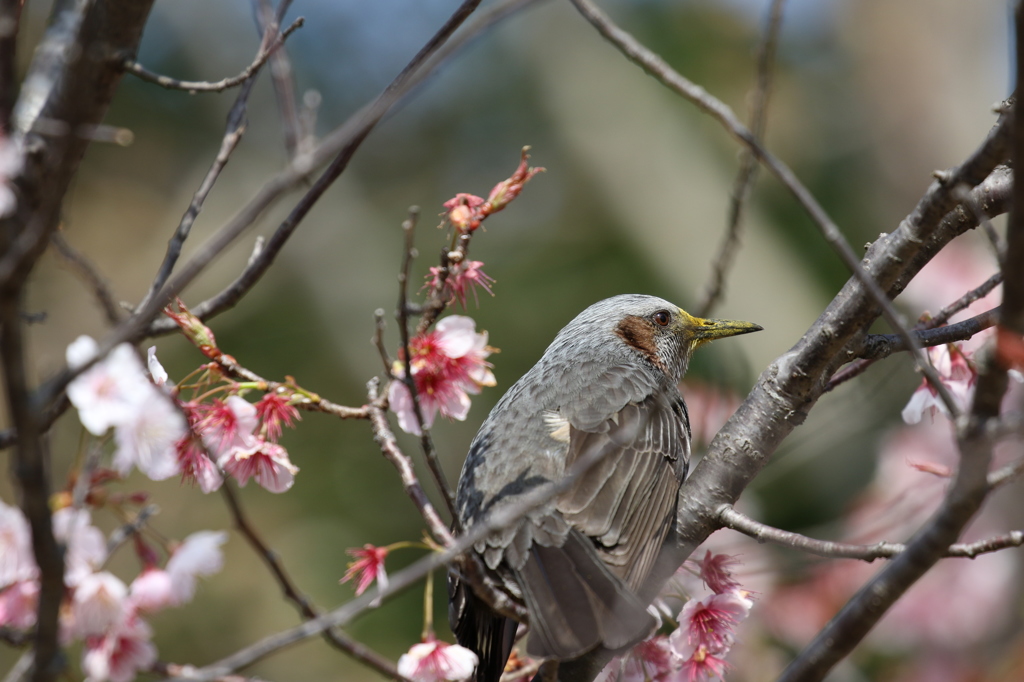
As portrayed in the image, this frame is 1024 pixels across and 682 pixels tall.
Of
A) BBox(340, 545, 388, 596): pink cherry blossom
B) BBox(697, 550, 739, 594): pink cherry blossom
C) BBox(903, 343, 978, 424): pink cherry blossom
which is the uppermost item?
BBox(903, 343, 978, 424): pink cherry blossom

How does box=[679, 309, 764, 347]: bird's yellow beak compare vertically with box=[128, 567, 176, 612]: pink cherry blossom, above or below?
above

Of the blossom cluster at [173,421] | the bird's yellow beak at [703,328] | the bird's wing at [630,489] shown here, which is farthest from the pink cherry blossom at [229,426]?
the bird's yellow beak at [703,328]

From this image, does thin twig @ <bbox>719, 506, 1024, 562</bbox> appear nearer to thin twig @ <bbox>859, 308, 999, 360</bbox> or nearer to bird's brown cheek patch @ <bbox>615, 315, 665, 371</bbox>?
thin twig @ <bbox>859, 308, 999, 360</bbox>

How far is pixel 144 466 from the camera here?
166cm

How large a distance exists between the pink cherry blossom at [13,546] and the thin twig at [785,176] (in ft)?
5.12

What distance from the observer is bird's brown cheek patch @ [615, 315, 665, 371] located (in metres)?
3.60

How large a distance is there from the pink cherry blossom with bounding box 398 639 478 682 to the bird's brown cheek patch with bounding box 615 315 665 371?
5.66 ft

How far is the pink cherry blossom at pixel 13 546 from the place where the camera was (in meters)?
1.58

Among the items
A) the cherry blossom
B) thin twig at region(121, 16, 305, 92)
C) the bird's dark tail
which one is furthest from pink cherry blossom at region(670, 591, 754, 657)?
thin twig at region(121, 16, 305, 92)

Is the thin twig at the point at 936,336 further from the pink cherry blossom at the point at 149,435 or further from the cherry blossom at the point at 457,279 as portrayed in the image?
the pink cherry blossom at the point at 149,435

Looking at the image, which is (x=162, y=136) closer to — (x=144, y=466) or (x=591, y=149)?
(x=591, y=149)

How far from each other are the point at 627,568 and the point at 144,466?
1407 mm

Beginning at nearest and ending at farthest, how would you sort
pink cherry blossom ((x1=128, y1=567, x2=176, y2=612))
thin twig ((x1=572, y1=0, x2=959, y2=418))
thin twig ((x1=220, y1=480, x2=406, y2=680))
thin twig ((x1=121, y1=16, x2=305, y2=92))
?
thin twig ((x1=572, y1=0, x2=959, y2=418))
thin twig ((x1=220, y1=480, x2=406, y2=680))
pink cherry blossom ((x1=128, y1=567, x2=176, y2=612))
thin twig ((x1=121, y1=16, x2=305, y2=92))

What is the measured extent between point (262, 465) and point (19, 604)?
0.65 m
